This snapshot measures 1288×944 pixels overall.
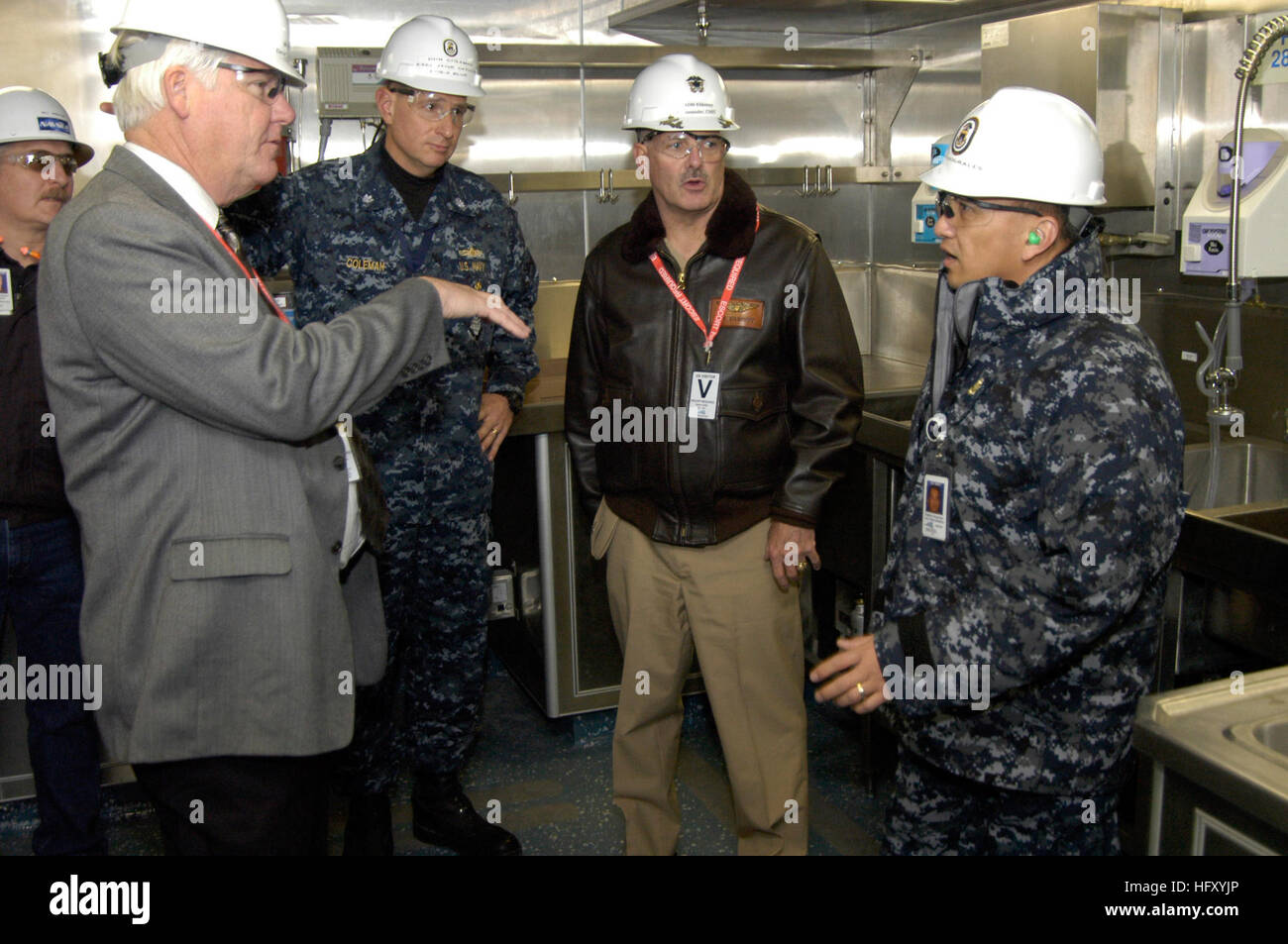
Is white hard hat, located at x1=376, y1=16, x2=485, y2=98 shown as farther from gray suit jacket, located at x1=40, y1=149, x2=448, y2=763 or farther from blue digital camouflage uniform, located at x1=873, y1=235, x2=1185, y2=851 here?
blue digital camouflage uniform, located at x1=873, y1=235, x2=1185, y2=851

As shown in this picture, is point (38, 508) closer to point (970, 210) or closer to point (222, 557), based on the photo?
point (222, 557)

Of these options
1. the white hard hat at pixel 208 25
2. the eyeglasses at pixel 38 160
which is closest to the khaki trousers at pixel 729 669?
the white hard hat at pixel 208 25

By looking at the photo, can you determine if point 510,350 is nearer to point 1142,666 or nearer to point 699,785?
point 699,785

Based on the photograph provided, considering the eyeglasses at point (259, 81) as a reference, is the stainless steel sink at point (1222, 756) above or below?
below

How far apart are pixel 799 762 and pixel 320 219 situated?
1.51 metres

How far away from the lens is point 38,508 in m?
2.40

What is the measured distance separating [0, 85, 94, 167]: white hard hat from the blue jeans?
87cm

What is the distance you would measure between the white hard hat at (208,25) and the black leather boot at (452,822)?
182cm

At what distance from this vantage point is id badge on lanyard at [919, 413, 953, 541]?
162 cm

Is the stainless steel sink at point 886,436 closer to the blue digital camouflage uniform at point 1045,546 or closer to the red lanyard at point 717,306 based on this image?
the red lanyard at point 717,306

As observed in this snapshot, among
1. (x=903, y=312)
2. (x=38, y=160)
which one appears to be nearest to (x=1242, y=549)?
(x=903, y=312)

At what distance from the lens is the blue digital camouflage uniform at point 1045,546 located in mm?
1422

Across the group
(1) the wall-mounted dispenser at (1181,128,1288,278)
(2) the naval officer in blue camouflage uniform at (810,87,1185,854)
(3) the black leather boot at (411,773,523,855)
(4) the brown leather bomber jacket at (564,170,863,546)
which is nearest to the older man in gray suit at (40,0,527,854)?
(2) the naval officer in blue camouflage uniform at (810,87,1185,854)

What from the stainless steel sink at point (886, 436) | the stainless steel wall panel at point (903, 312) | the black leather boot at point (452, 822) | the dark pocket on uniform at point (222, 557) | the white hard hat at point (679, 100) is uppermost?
the white hard hat at point (679, 100)
